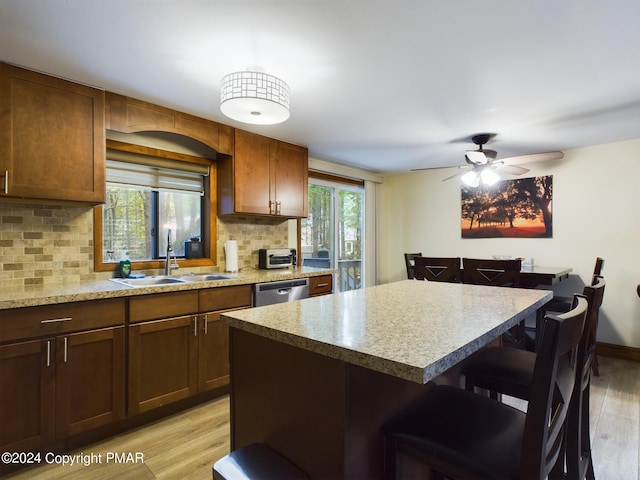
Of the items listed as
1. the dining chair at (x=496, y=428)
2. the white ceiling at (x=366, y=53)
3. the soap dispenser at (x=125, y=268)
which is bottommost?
the dining chair at (x=496, y=428)

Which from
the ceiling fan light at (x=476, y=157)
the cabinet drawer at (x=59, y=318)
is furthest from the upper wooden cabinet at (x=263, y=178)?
A: the ceiling fan light at (x=476, y=157)

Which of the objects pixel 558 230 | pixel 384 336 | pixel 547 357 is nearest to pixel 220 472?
pixel 384 336

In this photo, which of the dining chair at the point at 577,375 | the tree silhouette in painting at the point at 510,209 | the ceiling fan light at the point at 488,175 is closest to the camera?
the dining chair at the point at 577,375

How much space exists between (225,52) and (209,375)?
6.98 feet

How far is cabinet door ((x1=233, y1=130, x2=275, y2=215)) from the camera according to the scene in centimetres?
317

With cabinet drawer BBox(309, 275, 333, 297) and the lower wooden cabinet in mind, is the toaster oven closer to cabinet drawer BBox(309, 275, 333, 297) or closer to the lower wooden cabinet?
cabinet drawer BBox(309, 275, 333, 297)

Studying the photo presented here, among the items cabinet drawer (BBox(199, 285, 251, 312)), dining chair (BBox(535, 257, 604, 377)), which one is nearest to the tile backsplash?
cabinet drawer (BBox(199, 285, 251, 312))

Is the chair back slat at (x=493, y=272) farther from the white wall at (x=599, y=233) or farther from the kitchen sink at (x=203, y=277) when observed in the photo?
the kitchen sink at (x=203, y=277)

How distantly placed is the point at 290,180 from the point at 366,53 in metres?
1.86

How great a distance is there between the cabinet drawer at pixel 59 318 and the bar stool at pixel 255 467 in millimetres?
1445

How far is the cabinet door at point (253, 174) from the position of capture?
317 cm

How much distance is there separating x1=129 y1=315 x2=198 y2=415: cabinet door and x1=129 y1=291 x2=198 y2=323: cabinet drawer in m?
0.04

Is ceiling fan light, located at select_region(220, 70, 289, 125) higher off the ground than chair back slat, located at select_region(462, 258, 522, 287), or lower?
higher

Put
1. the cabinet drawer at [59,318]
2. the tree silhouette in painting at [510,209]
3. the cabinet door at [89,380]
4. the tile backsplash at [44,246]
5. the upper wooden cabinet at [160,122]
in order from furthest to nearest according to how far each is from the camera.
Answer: the tree silhouette in painting at [510,209] < the upper wooden cabinet at [160,122] < the tile backsplash at [44,246] < the cabinet door at [89,380] < the cabinet drawer at [59,318]
